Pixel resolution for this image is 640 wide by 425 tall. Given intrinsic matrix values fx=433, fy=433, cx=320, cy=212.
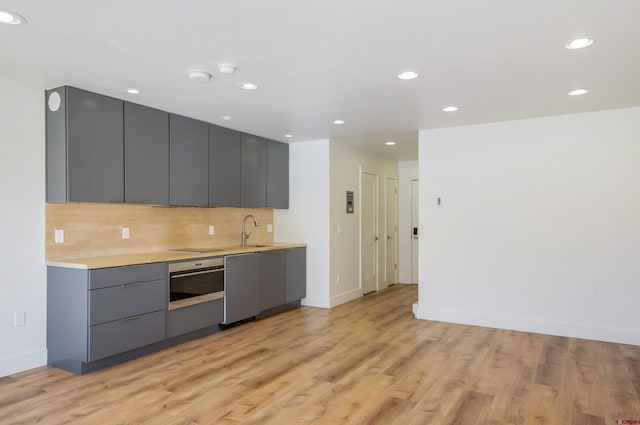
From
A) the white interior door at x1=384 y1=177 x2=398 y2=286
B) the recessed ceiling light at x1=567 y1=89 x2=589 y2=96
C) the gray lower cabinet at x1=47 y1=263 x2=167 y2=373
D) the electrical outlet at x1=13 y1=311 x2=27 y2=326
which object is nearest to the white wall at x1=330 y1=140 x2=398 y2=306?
the white interior door at x1=384 y1=177 x2=398 y2=286

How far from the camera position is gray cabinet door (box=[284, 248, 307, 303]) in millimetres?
5566

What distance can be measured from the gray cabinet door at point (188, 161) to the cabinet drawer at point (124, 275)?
820mm

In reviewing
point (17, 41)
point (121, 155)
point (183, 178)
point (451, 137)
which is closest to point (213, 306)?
point (183, 178)

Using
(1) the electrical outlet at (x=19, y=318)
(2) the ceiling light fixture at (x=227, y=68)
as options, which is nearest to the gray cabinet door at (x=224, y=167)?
(2) the ceiling light fixture at (x=227, y=68)

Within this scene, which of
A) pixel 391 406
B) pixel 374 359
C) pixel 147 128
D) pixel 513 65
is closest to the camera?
pixel 391 406

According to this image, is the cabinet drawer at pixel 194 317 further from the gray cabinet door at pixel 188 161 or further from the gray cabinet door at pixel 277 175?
the gray cabinet door at pixel 277 175

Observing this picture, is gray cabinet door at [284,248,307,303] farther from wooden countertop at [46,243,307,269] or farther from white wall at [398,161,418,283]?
white wall at [398,161,418,283]

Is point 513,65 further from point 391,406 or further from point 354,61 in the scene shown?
point 391,406

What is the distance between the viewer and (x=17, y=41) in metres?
2.62

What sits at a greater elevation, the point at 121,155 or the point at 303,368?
the point at 121,155

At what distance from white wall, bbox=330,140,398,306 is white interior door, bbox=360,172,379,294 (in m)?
0.16

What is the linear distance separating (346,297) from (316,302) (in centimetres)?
52

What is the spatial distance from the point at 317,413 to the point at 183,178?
9.09ft

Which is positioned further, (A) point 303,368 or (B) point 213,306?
(B) point 213,306
